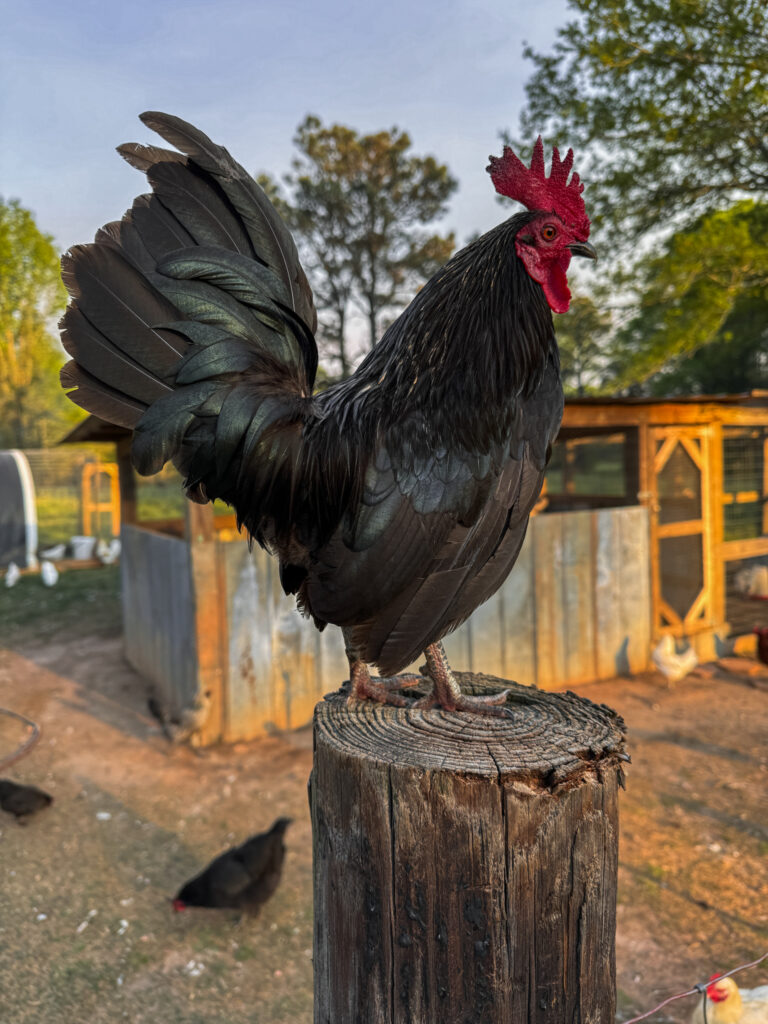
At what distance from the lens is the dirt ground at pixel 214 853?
3789 mm

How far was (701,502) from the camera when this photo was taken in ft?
31.1

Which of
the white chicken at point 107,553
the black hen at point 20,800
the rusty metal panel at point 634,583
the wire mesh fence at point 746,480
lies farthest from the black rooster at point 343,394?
the white chicken at point 107,553

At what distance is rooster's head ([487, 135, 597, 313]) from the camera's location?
2.19 meters

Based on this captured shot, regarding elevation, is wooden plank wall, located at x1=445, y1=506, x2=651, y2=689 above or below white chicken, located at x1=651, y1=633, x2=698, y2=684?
above

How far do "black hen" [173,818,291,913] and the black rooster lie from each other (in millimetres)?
2943

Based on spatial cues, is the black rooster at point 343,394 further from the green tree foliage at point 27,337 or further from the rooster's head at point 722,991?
the green tree foliage at point 27,337

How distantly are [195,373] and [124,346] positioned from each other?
23 cm

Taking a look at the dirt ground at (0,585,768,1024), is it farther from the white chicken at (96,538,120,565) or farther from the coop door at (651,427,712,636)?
the white chicken at (96,538,120,565)

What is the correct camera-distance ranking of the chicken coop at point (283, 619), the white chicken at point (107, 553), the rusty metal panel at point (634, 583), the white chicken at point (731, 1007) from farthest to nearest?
the white chicken at point (107, 553), the rusty metal panel at point (634, 583), the chicken coop at point (283, 619), the white chicken at point (731, 1007)

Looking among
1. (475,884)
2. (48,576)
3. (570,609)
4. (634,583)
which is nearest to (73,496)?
(48,576)

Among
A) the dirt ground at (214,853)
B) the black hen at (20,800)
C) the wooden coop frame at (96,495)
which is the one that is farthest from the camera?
the wooden coop frame at (96,495)

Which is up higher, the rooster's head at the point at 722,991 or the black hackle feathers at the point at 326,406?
the black hackle feathers at the point at 326,406

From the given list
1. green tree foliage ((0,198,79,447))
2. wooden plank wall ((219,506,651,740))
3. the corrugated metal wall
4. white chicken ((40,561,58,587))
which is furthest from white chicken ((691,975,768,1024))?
green tree foliage ((0,198,79,447))

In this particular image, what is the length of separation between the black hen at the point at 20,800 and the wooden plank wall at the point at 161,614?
1722mm
